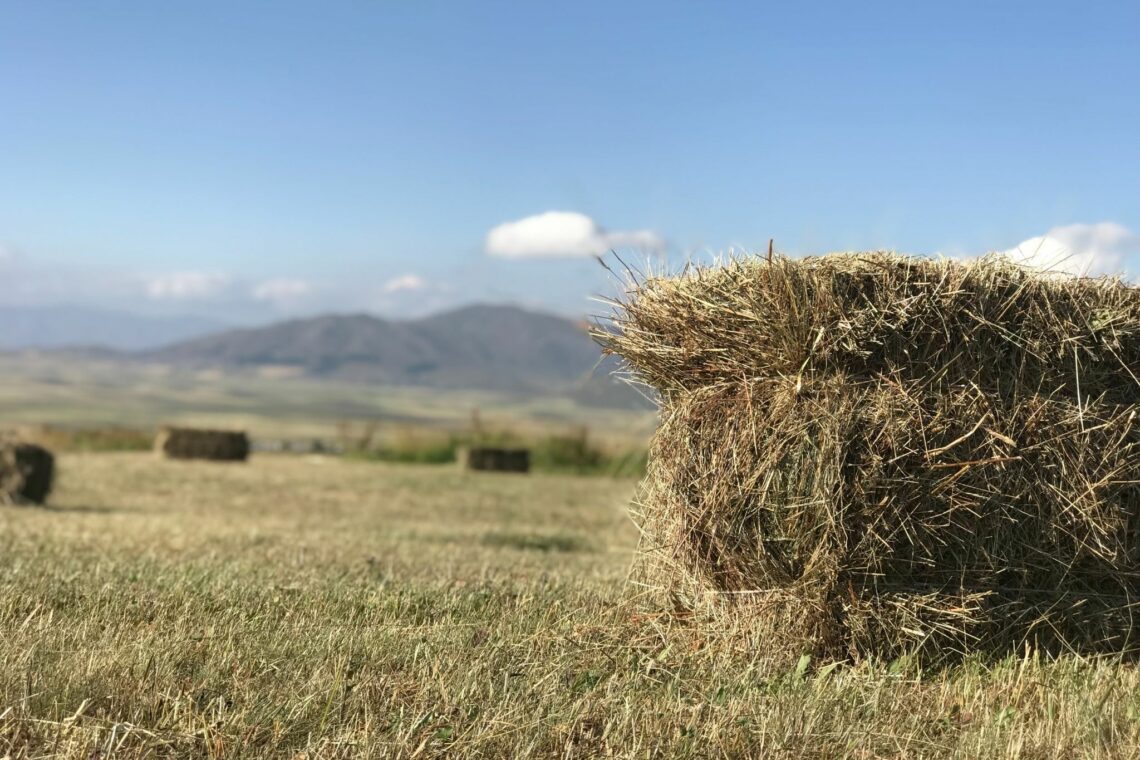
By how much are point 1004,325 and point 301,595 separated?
4.37 m

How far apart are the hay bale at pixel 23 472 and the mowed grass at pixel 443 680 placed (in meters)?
8.64

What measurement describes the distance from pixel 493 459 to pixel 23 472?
13506mm

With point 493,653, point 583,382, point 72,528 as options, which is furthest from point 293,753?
point 72,528

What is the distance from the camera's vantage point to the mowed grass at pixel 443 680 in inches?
177

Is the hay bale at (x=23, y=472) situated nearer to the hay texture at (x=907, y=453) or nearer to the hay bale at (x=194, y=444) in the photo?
the hay bale at (x=194, y=444)

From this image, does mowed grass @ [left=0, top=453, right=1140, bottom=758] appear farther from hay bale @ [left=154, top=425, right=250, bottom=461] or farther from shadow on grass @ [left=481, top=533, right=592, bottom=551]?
hay bale @ [left=154, top=425, right=250, bottom=461]

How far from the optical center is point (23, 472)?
55.5ft

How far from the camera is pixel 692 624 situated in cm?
650

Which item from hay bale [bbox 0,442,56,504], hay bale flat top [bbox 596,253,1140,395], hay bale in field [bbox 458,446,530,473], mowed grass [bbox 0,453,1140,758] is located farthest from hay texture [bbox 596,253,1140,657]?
hay bale in field [bbox 458,446,530,473]

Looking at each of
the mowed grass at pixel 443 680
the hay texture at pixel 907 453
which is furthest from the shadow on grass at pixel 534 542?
the hay texture at pixel 907 453

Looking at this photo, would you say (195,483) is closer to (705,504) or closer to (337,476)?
(337,476)

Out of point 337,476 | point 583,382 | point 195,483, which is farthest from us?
point 337,476

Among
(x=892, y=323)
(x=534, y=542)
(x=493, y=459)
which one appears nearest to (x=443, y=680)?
(x=892, y=323)

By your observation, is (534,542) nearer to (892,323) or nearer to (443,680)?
(892,323)
